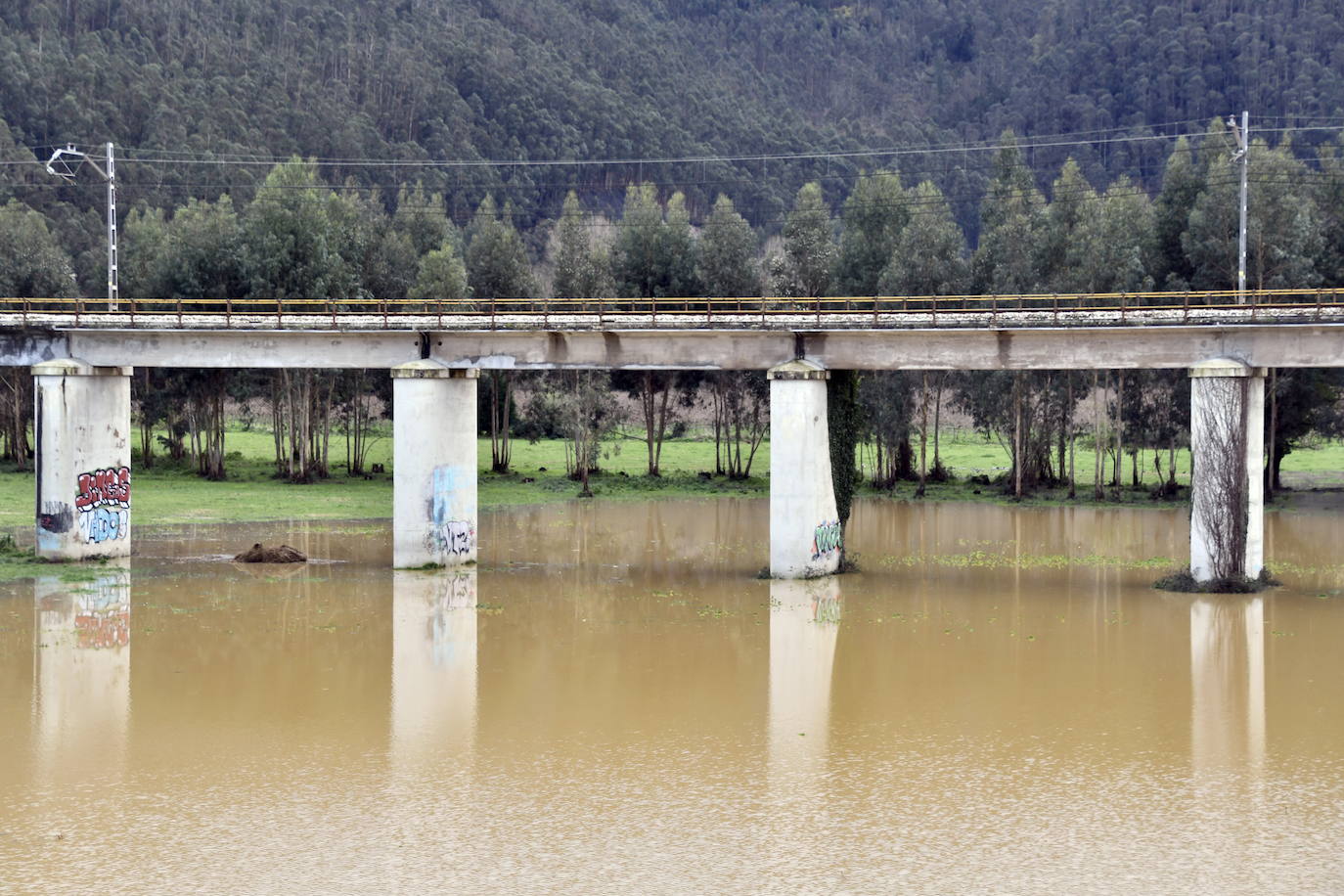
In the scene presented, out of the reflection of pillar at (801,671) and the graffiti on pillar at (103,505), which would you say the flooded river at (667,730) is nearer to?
the reflection of pillar at (801,671)

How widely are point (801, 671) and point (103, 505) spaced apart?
29340 mm

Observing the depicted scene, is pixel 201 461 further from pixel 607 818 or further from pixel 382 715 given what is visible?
pixel 607 818

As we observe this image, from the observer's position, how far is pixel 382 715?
3341 cm

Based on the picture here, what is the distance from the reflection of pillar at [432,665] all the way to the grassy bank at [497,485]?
73.0 feet

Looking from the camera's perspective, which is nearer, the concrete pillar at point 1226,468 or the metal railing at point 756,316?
the concrete pillar at point 1226,468

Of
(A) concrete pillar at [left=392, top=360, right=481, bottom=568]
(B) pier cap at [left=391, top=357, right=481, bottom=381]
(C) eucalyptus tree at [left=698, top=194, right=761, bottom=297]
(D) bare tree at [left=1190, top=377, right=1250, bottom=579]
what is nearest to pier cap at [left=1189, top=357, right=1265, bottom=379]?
(D) bare tree at [left=1190, top=377, right=1250, bottom=579]

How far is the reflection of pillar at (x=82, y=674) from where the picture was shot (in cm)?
2997

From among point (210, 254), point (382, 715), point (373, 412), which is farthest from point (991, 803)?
point (373, 412)

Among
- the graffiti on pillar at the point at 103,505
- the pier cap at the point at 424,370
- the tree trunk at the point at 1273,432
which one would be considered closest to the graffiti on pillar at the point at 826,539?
the pier cap at the point at 424,370

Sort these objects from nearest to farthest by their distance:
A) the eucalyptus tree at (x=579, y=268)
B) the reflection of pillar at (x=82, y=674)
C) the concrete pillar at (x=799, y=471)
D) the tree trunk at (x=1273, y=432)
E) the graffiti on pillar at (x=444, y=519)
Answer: the reflection of pillar at (x=82, y=674) < the concrete pillar at (x=799, y=471) < the graffiti on pillar at (x=444, y=519) < the tree trunk at (x=1273, y=432) < the eucalyptus tree at (x=579, y=268)

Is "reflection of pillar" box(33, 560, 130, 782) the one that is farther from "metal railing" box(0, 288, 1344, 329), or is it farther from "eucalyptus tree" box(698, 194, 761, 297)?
"eucalyptus tree" box(698, 194, 761, 297)

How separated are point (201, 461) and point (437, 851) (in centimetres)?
6950

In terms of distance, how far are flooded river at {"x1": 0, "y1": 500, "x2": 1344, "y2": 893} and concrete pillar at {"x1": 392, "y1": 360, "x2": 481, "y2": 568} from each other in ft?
4.33

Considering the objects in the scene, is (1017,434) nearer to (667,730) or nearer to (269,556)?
A: (269,556)
